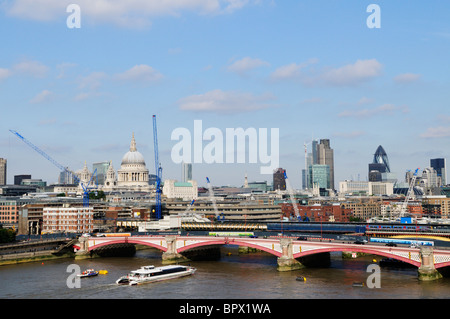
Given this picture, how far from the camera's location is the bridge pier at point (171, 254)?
6172 centimetres

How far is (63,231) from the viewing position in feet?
290

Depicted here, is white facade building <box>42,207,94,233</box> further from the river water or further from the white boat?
the white boat

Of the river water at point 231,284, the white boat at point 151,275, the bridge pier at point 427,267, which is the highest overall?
the bridge pier at point 427,267

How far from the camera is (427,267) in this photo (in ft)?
148

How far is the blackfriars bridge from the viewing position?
45.1m

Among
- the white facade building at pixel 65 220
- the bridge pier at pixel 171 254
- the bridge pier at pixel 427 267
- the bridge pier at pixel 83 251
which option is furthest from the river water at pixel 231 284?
the white facade building at pixel 65 220

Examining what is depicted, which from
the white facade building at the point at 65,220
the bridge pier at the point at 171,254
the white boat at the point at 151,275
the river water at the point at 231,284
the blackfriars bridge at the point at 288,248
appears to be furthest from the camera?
the white facade building at the point at 65,220

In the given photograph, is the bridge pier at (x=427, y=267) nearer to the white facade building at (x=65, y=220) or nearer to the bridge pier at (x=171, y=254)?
the bridge pier at (x=171, y=254)

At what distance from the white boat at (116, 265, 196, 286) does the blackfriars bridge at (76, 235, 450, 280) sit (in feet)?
29.2

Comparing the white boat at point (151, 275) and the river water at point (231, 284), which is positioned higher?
the white boat at point (151, 275)

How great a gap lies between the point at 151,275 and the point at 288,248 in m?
14.8

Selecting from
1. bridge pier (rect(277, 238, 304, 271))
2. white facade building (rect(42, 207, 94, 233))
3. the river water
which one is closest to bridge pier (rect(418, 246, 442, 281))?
the river water
